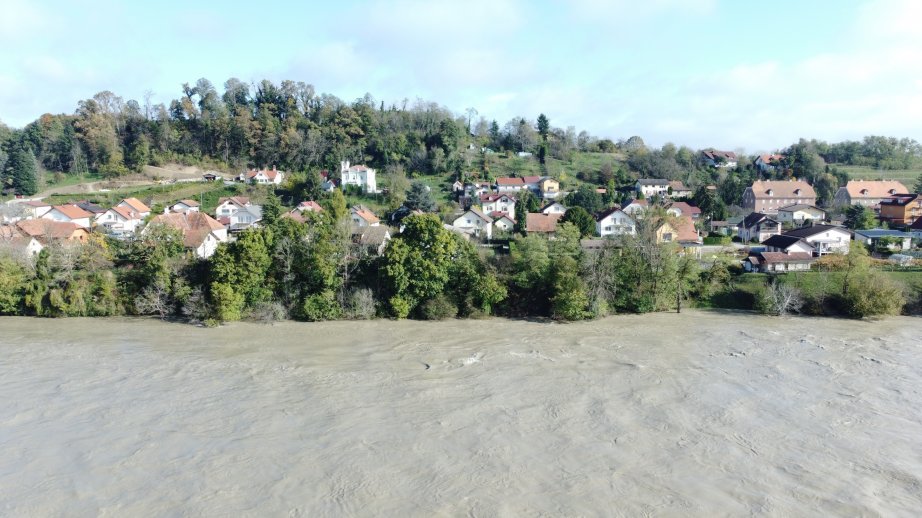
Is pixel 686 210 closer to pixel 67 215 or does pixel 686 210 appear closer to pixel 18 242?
pixel 18 242

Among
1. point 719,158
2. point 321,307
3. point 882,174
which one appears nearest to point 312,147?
point 321,307

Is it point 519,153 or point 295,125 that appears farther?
point 519,153

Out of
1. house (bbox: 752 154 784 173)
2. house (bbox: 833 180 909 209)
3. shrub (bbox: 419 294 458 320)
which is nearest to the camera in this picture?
shrub (bbox: 419 294 458 320)

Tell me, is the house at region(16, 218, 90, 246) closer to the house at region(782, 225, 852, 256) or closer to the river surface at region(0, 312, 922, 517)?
the river surface at region(0, 312, 922, 517)

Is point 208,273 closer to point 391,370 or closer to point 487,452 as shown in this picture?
point 391,370

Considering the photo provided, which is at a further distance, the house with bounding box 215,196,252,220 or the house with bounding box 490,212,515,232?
the house with bounding box 215,196,252,220

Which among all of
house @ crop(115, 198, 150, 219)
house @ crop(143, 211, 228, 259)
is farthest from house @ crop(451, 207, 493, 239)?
house @ crop(115, 198, 150, 219)

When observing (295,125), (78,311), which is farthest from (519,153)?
(78,311)

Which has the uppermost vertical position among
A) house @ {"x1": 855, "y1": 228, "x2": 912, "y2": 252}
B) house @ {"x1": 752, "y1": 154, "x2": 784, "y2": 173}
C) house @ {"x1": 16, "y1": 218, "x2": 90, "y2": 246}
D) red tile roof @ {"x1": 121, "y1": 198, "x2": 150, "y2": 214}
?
house @ {"x1": 752, "y1": 154, "x2": 784, "y2": 173}
